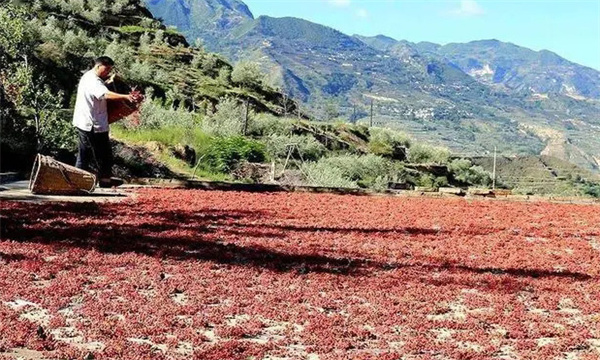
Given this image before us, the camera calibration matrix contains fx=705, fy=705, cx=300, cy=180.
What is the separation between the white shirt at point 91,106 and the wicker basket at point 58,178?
80.6 inches

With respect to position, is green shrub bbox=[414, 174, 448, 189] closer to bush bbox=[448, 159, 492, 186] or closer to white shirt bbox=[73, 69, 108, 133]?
bush bbox=[448, 159, 492, 186]

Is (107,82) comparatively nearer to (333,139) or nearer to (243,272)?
(243,272)

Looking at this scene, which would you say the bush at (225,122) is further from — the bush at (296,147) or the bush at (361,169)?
the bush at (361,169)

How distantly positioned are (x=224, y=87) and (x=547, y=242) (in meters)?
85.0

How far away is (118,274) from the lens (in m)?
8.66

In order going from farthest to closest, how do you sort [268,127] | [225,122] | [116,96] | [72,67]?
[268,127]
[72,67]
[225,122]
[116,96]

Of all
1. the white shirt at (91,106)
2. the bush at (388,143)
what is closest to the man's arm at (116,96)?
the white shirt at (91,106)

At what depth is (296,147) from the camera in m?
51.8

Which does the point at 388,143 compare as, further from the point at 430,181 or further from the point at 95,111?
the point at 95,111

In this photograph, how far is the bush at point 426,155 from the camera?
331ft

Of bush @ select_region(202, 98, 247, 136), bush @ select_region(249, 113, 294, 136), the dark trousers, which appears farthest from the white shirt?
bush @ select_region(249, 113, 294, 136)

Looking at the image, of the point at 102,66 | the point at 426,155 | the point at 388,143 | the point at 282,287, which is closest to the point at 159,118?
the point at 102,66

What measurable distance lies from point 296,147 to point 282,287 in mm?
43431

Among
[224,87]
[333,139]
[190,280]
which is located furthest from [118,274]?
[224,87]
